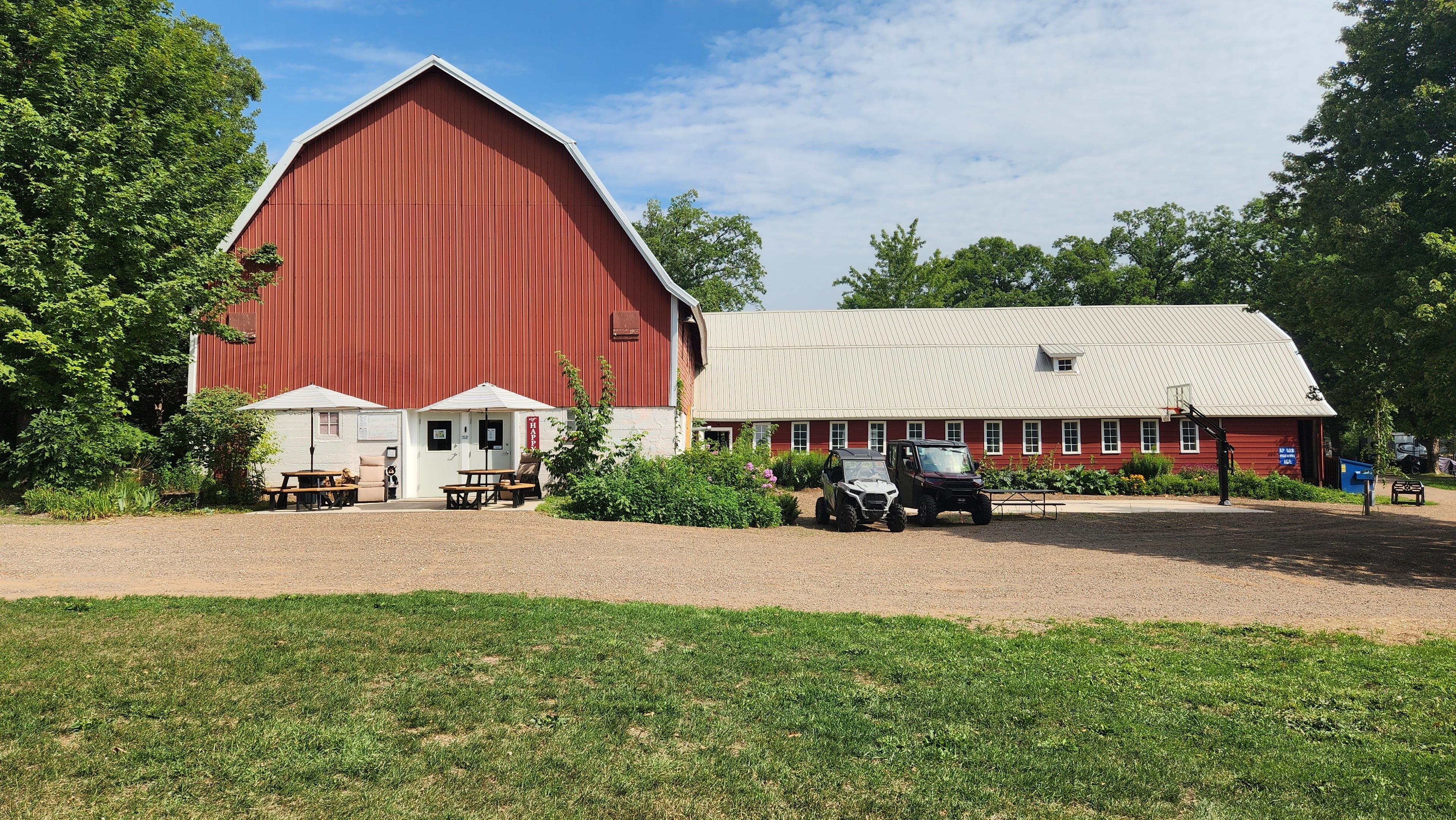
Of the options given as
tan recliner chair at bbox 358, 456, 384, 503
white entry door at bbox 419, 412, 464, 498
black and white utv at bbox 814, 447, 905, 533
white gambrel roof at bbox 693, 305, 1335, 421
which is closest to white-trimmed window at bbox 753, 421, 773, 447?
white gambrel roof at bbox 693, 305, 1335, 421

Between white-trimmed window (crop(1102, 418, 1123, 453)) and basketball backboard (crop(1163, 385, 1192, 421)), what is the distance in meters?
1.55

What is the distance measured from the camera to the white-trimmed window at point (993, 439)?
32.3 meters

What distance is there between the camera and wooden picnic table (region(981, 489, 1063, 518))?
21.4 metres

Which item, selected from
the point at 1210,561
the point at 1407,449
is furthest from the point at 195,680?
the point at 1407,449

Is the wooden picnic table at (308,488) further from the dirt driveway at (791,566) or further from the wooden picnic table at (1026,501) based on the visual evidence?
the wooden picnic table at (1026,501)

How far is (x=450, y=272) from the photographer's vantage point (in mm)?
22328

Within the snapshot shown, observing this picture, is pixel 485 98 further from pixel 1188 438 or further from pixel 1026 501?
pixel 1188 438

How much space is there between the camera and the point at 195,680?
6.23 metres

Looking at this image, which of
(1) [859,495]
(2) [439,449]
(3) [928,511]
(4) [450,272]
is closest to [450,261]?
(4) [450,272]

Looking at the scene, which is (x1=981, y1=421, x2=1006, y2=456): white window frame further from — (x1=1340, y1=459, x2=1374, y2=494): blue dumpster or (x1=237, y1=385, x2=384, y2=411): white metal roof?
(x1=237, y1=385, x2=384, y2=411): white metal roof

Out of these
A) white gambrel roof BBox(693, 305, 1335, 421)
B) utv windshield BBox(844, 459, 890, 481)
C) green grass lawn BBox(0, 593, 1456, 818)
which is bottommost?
green grass lawn BBox(0, 593, 1456, 818)

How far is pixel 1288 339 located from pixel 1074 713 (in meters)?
34.4

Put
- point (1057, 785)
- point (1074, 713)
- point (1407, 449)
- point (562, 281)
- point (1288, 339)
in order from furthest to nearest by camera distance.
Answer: point (1407, 449)
point (1288, 339)
point (562, 281)
point (1074, 713)
point (1057, 785)

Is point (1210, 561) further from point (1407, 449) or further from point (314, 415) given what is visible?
point (1407, 449)
